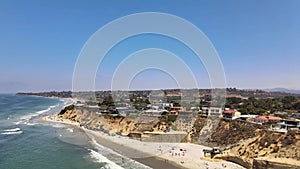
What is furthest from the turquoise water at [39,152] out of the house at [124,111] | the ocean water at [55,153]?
the house at [124,111]

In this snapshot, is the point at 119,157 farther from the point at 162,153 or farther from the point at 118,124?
the point at 118,124

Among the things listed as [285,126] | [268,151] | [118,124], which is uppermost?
A: [285,126]

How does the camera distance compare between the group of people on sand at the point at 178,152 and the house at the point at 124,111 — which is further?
the house at the point at 124,111

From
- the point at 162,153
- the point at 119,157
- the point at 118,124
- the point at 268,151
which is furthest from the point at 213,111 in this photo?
the point at 119,157

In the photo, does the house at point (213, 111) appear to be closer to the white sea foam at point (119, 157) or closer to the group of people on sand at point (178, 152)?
the group of people on sand at point (178, 152)

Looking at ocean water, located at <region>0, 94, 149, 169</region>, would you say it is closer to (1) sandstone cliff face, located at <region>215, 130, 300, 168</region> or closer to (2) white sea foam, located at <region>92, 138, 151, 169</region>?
(2) white sea foam, located at <region>92, 138, 151, 169</region>

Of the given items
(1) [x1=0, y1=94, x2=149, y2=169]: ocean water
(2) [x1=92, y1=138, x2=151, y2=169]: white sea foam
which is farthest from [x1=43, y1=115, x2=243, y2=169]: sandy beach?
(1) [x1=0, y1=94, x2=149, y2=169]: ocean water

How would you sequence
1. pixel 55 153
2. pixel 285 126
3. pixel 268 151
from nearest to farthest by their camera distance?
pixel 268 151 < pixel 285 126 < pixel 55 153

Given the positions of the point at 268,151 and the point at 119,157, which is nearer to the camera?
the point at 268,151

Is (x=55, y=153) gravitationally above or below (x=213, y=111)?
below
